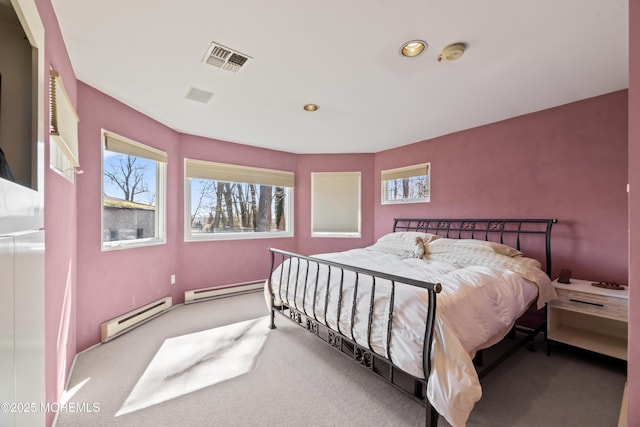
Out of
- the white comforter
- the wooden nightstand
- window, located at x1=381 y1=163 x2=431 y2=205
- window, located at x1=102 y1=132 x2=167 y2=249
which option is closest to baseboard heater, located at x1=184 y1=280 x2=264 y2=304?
window, located at x1=102 y1=132 x2=167 y2=249

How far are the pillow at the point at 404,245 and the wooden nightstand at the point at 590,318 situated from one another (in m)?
1.19

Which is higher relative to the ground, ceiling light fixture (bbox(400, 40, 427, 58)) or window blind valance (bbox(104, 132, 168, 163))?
ceiling light fixture (bbox(400, 40, 427, 58))

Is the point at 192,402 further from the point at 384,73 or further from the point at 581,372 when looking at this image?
the point at 581,372

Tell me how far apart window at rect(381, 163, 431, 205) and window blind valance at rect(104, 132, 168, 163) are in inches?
126

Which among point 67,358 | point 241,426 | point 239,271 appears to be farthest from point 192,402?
point 239,271

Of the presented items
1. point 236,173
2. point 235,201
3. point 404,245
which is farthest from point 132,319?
point 404,245

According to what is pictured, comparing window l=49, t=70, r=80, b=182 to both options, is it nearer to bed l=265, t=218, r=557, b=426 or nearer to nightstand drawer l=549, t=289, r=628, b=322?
bed l=265, t=218, r=557, b=426

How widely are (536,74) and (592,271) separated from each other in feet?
6.13

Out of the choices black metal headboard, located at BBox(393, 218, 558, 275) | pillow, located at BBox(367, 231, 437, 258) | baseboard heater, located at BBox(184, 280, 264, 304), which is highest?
black metal headboard, located at BBox(393, 218, 558, 275)

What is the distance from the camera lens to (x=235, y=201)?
4051mm

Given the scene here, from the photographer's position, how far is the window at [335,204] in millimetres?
4516

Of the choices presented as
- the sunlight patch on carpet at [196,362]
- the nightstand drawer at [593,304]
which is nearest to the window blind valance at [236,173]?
the sunlight patch on carpet at [196,362]

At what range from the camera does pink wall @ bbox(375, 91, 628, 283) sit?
2.30 meters

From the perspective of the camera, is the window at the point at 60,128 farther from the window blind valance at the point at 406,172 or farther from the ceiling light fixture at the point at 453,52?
the window blind valance at the point at 406,172
